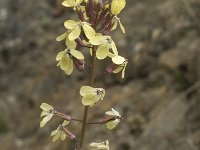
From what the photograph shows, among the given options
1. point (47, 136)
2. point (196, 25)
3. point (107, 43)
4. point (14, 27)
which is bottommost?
point (107, 43)

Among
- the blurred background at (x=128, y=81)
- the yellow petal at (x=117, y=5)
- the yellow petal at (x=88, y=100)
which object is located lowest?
the yellow petal at (x=88, y=100)

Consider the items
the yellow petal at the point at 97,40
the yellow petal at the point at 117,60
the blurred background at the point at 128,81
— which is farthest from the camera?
the blurred background at the point at 128,81

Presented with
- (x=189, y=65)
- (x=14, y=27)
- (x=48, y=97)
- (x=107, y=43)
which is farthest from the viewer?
(x=14, y=27)

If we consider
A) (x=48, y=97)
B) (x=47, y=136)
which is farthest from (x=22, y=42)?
(x=47, y=136)

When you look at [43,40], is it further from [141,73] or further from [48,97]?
[141,73]

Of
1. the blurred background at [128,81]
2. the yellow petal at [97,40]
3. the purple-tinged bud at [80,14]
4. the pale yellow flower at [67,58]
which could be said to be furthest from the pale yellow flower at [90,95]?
the blurred background at [128,81]

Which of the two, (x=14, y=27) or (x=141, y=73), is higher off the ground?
(x=14, y=27)

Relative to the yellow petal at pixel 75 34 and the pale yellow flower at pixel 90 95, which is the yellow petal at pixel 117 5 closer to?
the yellow petal at pixel 75 34
